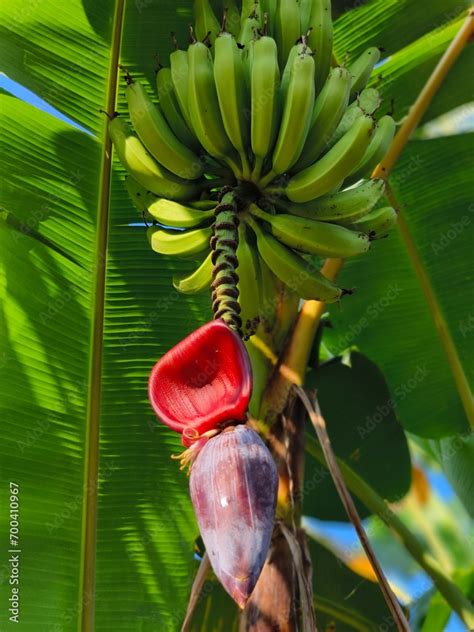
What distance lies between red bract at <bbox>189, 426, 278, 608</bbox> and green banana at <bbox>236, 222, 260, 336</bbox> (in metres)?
0.45

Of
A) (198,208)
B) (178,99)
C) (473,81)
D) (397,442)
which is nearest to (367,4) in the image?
(473,81)

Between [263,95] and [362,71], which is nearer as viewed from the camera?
[263,95]

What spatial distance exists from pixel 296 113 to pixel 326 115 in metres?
0.11

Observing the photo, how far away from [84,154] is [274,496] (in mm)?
1045

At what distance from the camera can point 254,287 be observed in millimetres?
1325

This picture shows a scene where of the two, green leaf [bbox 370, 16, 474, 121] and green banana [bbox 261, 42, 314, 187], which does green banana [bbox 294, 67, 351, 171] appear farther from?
green leaf [bbox 370, 16, 474, 121]

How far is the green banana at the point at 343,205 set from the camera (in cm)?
128

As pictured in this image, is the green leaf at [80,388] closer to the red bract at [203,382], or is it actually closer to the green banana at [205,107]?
the green banana at [205,107]

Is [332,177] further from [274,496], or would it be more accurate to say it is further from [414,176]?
[414,176]

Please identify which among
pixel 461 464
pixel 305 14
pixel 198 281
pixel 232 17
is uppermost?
pixel 232 17

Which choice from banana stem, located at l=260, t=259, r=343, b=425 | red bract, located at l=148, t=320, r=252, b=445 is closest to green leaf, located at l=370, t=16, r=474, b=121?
banana stem, located at l=260, t=259, r=343, b=425

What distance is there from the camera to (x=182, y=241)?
1.35 meters

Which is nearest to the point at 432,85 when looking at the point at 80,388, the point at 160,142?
the point at 160,142
